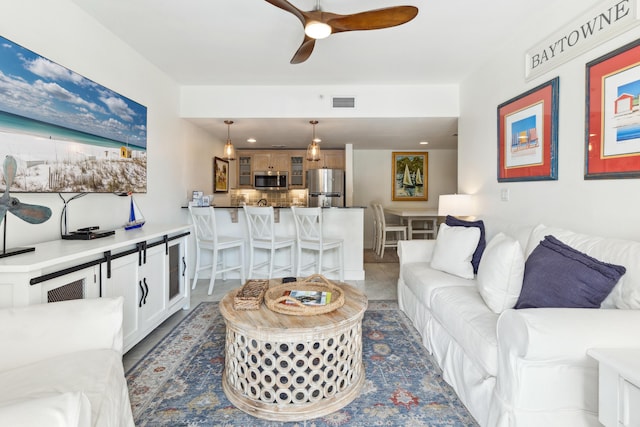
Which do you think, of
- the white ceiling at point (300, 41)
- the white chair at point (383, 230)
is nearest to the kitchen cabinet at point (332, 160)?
the white chair at point (383, 230)

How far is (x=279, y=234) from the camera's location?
14.1 ft

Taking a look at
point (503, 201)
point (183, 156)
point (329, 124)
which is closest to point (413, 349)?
point (503, 201)

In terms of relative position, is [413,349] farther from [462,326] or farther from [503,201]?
[503,201]

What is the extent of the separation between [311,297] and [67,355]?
1.21m

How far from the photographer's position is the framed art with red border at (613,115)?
1619mm

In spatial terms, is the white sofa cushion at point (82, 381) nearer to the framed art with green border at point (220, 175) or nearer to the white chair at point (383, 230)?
the framed art with green border at point (220, 175)

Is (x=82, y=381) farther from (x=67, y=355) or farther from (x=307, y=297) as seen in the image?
(x=307, y=297)

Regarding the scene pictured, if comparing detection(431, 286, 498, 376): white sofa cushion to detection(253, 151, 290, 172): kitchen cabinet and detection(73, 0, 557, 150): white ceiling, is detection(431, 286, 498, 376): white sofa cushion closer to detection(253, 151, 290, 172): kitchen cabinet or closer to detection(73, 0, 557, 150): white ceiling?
detection(73, 0, 557, 150): white ceiling

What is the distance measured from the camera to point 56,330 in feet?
4.03

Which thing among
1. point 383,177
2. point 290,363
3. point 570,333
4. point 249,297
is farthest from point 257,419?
point 383,177

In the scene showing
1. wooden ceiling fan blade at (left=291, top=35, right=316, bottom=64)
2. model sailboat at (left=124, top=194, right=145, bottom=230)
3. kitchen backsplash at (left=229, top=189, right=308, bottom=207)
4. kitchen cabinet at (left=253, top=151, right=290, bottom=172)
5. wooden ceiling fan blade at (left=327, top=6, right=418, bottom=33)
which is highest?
wooden ceiling fan blade at (left=291, top=35, right=316, bottom=64)

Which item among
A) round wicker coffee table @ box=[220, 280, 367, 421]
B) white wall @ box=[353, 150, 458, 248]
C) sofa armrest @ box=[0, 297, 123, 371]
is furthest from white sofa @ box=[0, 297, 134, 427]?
white wall @ box=[353, 150, 458, 248]

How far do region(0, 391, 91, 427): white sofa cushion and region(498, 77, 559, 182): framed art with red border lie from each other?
2771 millimetres

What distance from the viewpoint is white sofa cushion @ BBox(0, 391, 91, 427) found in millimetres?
662
